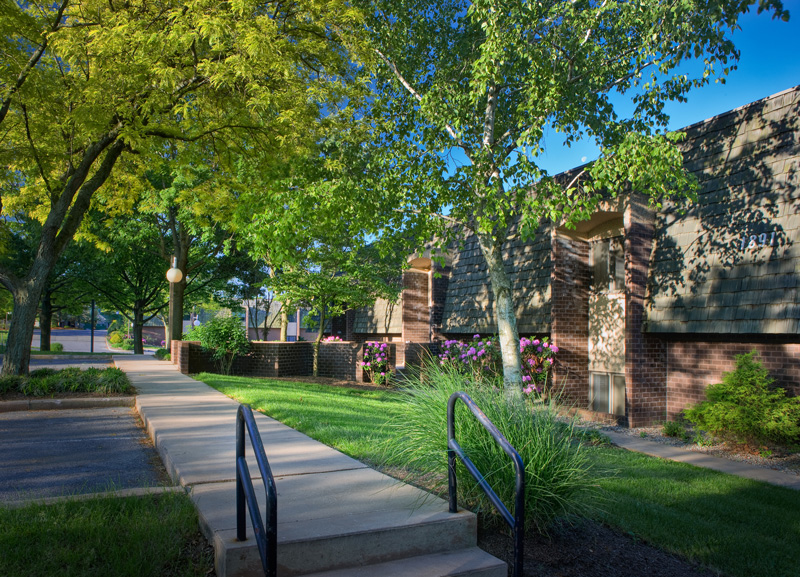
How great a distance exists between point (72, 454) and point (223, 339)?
10.5 metres

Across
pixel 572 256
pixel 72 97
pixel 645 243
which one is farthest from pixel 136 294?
pixel 645 243

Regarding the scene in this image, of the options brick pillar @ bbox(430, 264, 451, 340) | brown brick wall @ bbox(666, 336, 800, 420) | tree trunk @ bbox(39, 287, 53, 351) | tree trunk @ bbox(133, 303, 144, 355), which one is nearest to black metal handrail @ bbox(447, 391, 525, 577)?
brown brick wall @ bbox(666, 336, 800, 420)

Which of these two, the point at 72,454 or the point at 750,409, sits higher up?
the point at 750,409

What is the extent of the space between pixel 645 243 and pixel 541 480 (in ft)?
27.1

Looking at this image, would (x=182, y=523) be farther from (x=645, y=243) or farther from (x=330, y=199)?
(x=645, y=243)

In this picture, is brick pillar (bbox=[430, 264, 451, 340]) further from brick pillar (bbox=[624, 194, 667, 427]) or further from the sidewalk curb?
the sidewalk curb

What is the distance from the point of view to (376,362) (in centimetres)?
1827

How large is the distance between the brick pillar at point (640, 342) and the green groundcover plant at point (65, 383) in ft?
31.0

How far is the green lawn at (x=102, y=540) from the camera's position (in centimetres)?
321

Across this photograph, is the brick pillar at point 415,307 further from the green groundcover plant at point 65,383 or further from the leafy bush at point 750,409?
the leafy bush at point 750,409

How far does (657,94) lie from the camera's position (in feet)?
33.4

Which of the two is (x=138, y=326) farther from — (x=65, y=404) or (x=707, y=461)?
(x=707, y=461)

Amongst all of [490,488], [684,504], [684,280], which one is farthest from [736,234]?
[490,488]

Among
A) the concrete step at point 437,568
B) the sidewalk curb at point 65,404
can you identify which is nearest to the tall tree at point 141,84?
the sidewalk curb at point 65,404
